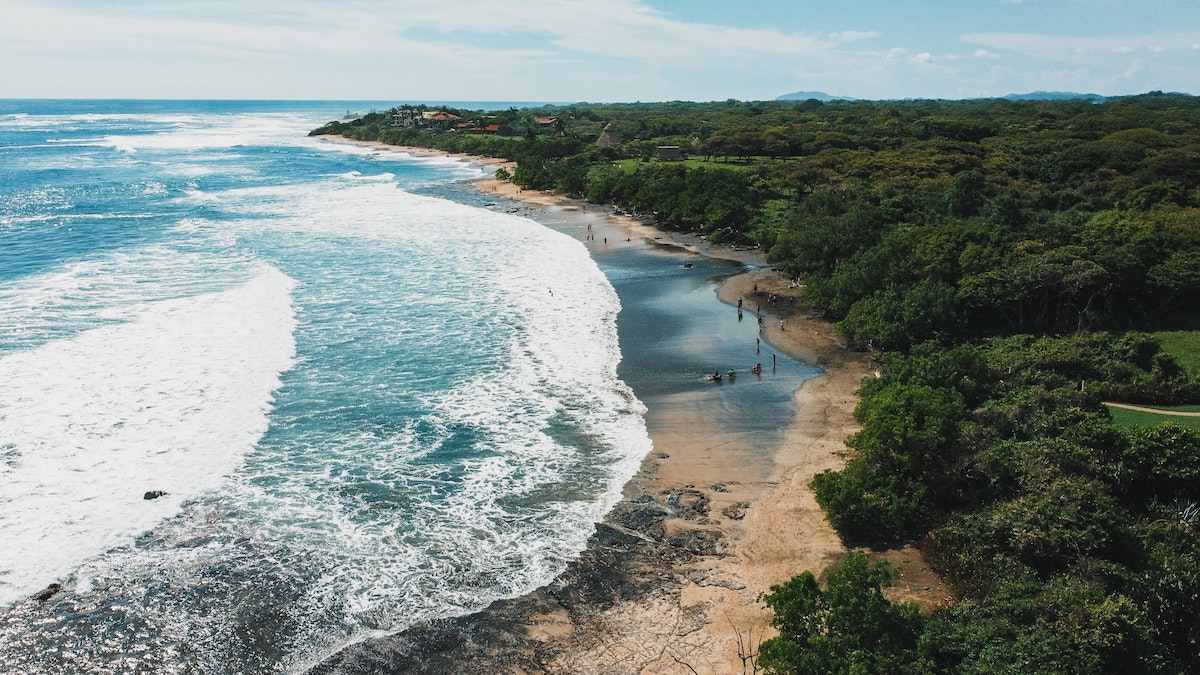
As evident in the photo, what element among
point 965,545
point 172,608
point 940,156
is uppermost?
point 940,156

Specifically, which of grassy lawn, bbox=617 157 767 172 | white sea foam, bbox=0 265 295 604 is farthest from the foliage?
grassy lawn, bbox=617 157 767 172

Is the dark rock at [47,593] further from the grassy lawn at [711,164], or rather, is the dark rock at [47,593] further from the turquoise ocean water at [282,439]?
the grassy lawn at [711,164]

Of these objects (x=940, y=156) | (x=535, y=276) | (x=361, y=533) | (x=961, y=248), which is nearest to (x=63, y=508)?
(x=361, y=533)

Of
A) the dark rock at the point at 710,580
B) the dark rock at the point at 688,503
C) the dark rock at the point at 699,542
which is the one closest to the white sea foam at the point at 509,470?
the dark rock at the point at 688,503

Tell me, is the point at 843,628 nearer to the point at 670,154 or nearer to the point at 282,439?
the point at 282,439

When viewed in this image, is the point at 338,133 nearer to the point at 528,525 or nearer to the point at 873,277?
the point at 873,277

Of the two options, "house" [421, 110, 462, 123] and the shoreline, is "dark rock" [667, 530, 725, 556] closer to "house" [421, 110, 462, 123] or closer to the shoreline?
the shoreline
